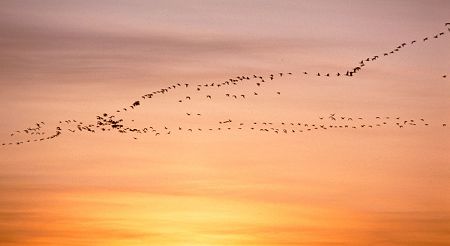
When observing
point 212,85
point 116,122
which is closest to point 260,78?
point 212,85

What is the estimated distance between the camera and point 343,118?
94.1 m

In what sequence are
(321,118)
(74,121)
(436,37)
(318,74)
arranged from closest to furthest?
(436,37) < (318,74) < (321,118) < (74,121)

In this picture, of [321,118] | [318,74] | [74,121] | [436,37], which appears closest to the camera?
[436,37]

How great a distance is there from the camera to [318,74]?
289 feet

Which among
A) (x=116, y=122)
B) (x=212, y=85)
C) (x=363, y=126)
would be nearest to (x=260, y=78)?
(x=212, y=85)

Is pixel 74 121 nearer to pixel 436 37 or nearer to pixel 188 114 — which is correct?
pixel 188 114

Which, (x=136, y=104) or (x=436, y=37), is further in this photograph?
(x=136, y=104)

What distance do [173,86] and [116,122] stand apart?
1595 centimetres

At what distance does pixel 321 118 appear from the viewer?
309 feet

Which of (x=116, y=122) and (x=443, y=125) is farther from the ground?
(x=116, y=122)

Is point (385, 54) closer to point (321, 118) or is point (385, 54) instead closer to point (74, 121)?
point (321, 118)

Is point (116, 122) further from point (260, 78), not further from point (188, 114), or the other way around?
point (260, 78)

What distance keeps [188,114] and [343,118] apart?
10239 millimetres

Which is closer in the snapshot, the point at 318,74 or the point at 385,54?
the point at 385,54
